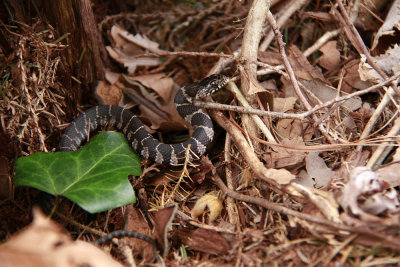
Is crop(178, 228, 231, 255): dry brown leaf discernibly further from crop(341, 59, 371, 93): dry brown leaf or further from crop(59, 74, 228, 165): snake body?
crop(341, 59, 371, 93): dry brown leaf

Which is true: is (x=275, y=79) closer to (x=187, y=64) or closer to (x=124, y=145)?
(x=187, y=64)

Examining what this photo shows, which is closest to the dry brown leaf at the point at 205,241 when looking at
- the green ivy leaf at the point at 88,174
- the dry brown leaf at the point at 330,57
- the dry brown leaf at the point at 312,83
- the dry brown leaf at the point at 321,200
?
the green ivy leaf at the point at 88,174

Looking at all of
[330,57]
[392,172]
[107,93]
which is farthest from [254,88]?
[107,93]

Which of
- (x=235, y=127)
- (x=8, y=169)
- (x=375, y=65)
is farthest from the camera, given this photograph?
(x=235, y=127)

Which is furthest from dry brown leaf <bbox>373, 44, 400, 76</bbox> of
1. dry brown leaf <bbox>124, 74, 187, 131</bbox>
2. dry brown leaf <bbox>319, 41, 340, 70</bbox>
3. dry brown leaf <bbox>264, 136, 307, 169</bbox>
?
dry brown leaf <bbox>124, 74, 187, 131</bbox>

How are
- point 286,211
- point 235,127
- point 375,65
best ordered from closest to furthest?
point 286,211
point 375,65
point 235,127

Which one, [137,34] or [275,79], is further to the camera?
[137,34]

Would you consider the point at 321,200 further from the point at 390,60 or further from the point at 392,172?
the point at 390,60

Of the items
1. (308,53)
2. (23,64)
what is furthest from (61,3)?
(308,53)
